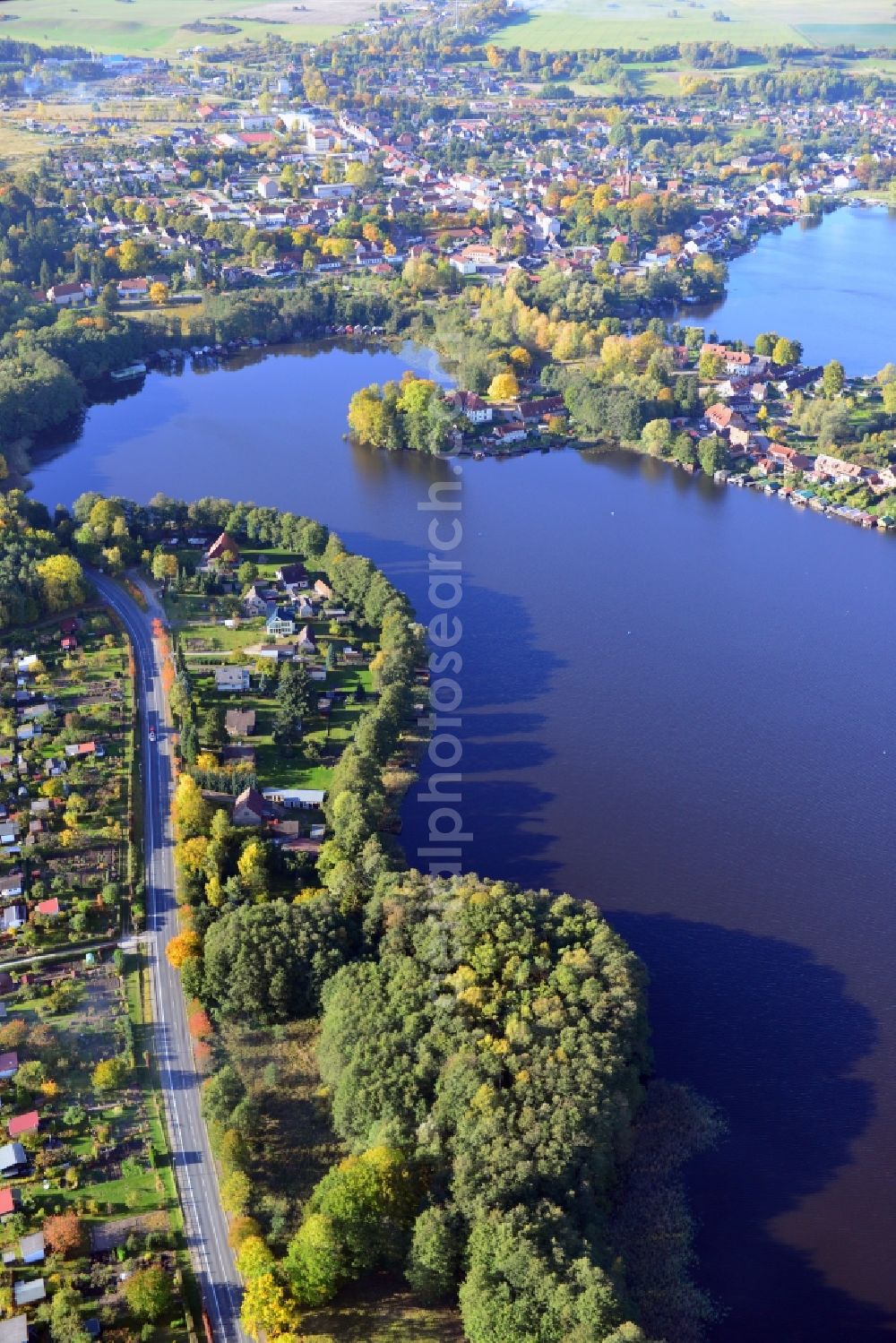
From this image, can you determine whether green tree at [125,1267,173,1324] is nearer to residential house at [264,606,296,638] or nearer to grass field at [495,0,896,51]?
residential house at [264,606,296,638]

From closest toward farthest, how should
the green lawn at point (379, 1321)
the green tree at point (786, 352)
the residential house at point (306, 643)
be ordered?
1. the green lawn at point (379, 1321)
2. the residential house at point (306, 643)
3. the green tree at point (786, 352)

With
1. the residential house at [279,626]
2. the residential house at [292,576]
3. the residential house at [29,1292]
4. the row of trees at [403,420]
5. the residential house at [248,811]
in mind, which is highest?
the row of trees at [403,420]

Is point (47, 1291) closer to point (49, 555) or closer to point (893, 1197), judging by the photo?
point (893, 1197)

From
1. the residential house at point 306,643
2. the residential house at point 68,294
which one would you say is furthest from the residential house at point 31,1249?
the residential house at point 68,294

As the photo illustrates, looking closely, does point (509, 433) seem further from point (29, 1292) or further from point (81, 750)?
point (29, 1292)

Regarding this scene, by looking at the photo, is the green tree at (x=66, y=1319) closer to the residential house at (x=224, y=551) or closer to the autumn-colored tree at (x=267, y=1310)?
the autumn-colored tree at (x=267, y=1310)

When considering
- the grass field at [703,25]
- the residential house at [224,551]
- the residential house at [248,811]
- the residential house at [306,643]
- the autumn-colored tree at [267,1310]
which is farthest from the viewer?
the grass field at [703,25]

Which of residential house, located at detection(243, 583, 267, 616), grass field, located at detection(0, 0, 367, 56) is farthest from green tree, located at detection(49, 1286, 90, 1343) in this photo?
grass field, located at detection(0, 0, 367, 56)

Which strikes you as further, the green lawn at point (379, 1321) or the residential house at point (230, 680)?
the residential house at point (230, 680)

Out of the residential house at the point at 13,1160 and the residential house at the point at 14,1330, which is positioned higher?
Answer: the residential house at the point at 13,1160
